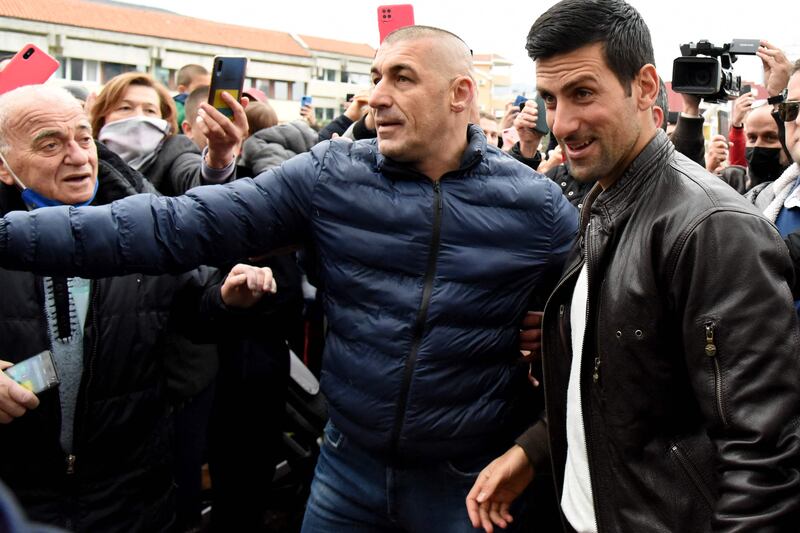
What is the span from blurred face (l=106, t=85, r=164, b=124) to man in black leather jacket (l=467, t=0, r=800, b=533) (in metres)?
2.66

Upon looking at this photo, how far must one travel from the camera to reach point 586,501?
1.96 m

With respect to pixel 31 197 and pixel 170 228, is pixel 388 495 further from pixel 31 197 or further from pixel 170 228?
pixel 31 197

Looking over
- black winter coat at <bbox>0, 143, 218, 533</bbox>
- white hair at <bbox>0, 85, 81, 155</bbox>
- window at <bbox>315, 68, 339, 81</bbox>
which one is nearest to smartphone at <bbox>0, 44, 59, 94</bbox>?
white hair at <bbox>0, 85, 81, 155</bbox>

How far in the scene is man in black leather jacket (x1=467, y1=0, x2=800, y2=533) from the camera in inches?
59.6

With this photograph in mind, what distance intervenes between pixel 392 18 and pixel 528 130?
5.97 ft

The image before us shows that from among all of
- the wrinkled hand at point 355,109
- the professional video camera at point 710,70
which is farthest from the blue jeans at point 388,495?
the wrinkled hand at point 355,109

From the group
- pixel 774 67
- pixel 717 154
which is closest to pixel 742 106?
pixel 717 154

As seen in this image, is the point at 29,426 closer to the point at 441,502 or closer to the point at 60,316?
the point at 60,316

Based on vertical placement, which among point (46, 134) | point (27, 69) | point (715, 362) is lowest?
point (715, 362)

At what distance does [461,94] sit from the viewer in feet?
8.34

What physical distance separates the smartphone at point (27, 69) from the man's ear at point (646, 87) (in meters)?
2.26

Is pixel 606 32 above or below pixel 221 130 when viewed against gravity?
above

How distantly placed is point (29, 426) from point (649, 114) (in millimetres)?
2041

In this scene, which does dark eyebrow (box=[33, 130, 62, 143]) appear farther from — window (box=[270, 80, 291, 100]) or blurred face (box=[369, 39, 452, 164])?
window (box=[270, 80, 291, 100])
